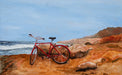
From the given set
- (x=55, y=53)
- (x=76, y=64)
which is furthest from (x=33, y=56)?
(x=76, y=64)

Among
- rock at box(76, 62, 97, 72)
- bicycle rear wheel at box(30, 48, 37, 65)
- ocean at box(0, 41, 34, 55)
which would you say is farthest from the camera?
ocean at box(0, 41, 34, 55)

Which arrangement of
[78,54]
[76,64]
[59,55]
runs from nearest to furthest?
[76,64], [59,55], [78,54]

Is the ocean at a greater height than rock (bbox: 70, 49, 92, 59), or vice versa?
rock (bbox: 70, 49, 92, 59)

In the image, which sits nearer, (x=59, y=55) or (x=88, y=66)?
(x=88, y=66)

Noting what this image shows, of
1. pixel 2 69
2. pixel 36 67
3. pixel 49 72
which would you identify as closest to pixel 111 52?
pixel 49 72

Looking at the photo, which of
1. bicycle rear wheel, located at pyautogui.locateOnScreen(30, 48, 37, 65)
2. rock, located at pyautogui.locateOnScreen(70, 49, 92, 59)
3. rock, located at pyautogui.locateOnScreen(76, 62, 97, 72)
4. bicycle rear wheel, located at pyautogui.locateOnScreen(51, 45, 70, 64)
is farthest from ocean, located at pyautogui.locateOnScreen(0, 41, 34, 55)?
rock, located at pyautogui.locateOnScreen(76, 62, 97, 72)

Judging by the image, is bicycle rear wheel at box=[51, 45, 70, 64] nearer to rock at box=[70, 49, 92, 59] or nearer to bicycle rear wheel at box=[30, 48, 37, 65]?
rock at box=[70, 49, 92, 59]

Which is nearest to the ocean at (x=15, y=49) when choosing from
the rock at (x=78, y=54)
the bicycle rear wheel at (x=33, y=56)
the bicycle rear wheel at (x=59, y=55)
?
the bicycle rear wheel at (x=33, y=56)

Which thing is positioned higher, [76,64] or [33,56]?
[33,56]

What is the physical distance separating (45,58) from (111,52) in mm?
2853

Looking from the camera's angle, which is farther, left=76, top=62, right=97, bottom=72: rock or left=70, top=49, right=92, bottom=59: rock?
left=70, top=49, right=92, bottom=59: rock

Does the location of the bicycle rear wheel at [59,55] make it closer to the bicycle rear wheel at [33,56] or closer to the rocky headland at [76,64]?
the rocky headland at [76,64]

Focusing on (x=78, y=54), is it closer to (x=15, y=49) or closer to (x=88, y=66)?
(x=88, y=66)

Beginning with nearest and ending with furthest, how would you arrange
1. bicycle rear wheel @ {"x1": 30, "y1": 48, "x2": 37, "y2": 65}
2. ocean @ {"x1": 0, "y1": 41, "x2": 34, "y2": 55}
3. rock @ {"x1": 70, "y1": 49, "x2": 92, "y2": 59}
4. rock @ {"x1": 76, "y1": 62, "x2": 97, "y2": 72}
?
1. rock @ {"x1": 76, "y1": 62, "x2": 97, "y2": 72}
2. bicycle rear wheel @ {"x1": 30, "y1": 48, "x2": 37, "y2": 65}
3. rock @ {"x1": 70, "y1": 49, "x2": 92, "y2": 59}
4. ocean @ {"x1": 0, "y1": 41, "x2": 34, "y2": 55}
